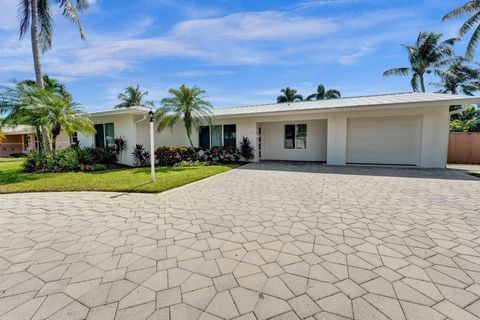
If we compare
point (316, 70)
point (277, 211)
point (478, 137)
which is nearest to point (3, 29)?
point (277, 211)

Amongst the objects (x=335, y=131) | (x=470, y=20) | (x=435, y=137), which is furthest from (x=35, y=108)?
(x=470, y=20)

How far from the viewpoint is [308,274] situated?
2396 millimetres

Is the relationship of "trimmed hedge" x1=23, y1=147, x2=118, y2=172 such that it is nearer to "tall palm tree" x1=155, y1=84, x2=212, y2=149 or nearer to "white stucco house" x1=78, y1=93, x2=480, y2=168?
"white stucco house" x1=78, y1=93, x2=480, y2=168

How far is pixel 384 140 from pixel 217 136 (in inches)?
369

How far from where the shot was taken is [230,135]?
13898mm

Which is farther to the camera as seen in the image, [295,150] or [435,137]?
[295,150]

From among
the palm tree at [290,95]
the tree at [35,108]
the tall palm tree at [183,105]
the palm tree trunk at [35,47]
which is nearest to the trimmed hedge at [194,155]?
the tall palm tree at [183,105]

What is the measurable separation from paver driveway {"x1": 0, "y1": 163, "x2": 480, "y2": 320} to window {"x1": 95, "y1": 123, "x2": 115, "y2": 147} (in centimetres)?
824

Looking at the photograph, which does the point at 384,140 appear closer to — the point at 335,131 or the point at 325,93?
the point at 335,131

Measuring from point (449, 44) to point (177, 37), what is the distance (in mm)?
23751

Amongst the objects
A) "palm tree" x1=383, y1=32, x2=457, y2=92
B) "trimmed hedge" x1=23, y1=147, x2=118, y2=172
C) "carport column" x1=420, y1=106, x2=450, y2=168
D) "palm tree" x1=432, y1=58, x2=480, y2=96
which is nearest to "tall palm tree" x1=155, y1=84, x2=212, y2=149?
"trimmed hedge" x1=23, y1=147, x2=118, y2=172

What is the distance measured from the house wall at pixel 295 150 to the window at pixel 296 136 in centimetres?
19

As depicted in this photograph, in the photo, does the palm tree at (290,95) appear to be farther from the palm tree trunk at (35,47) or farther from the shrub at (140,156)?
the palm tree trunk at (35,47)

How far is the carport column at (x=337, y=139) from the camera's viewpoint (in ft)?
37.0
